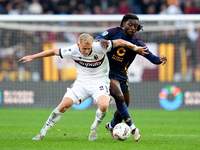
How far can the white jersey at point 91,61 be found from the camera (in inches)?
308

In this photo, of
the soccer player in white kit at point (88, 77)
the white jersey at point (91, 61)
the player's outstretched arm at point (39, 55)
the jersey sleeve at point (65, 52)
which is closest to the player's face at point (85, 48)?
Answer: the soccer player in white kit at point (88, 77)

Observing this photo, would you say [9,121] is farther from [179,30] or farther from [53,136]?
[179,30]

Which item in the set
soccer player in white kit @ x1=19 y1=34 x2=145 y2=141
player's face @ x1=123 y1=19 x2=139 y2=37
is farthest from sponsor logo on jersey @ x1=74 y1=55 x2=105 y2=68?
player's face @ x1=123 y1=19 x2=139 y2=37

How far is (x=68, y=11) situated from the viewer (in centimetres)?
1925

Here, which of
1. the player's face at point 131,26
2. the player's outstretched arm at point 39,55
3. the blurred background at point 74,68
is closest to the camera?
the player's outstretched arm at point 39,55

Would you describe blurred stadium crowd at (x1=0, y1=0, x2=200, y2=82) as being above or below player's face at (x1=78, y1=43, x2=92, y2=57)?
below

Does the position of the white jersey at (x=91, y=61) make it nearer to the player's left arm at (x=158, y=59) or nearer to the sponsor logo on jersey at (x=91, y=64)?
the sponsor logo on jersey at (x=91, y=64)

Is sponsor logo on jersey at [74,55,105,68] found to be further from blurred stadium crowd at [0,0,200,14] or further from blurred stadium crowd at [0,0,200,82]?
blurred stadium crowd at [0,0,200,14]

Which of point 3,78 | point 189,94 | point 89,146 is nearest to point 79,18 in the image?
point 3,78

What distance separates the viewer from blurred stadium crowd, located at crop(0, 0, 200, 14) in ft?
62.0

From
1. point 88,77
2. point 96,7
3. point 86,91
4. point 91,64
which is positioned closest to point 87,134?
point 86,91

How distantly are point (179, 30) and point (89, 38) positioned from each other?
9.50 meters

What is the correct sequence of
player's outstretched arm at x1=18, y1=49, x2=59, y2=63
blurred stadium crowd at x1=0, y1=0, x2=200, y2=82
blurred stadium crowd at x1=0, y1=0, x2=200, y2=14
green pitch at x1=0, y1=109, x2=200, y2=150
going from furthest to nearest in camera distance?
blurred stadium crowd at x1=0, y1=0, x2=200, y2=14
blurred stadium crowd at x1=0, y1=0, x2=200, y2=82
player's outstretched arm at x1=18, y1=49, x2=59, y2=63
green pitch at x1=0, y1=109, x2=200, y2=150

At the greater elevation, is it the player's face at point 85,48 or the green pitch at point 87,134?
→ the player's face at point 85,48
